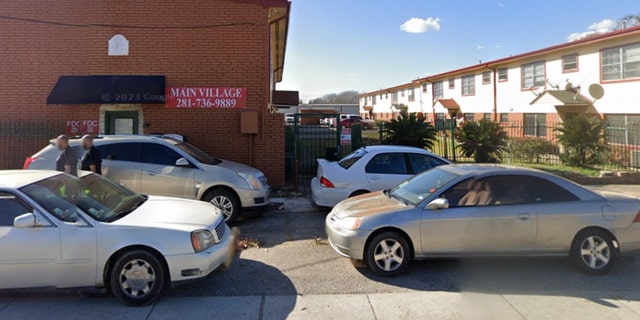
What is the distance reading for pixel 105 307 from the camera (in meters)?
4.04

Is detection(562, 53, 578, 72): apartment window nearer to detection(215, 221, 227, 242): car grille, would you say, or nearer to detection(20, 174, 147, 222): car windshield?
detection(215, 221, 227, 242): car grille

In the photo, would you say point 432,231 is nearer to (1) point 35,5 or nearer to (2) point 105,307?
(2) point 105,307

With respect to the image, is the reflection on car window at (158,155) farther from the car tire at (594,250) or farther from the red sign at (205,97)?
the car tire at (594,250)

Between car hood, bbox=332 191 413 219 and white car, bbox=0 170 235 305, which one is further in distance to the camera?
car hood, bbox=332 191 413 219

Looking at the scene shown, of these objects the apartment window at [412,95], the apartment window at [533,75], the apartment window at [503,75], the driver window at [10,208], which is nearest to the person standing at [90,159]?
the driver window at [10,208]

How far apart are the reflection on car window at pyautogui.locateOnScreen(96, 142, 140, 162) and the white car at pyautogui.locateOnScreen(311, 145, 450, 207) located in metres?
3.55

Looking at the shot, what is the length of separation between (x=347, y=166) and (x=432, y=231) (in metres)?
3.20

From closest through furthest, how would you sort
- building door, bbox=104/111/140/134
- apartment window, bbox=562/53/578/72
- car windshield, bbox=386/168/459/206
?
car windshield, bbox=386/168/459/206 → building door, bbox=104/111/140/134 → apartment window, bbox=562/53/578/72

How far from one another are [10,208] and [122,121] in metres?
7.29

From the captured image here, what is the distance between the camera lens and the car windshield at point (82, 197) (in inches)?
162

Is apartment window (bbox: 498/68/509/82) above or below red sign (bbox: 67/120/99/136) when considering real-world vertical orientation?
above

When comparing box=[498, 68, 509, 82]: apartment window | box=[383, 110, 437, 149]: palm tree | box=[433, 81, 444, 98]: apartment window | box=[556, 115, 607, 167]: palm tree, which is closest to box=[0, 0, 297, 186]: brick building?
box=[383, 110, 437, 149]: palm tree

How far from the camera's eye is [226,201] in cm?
754

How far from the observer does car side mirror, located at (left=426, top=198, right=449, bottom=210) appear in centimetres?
486
